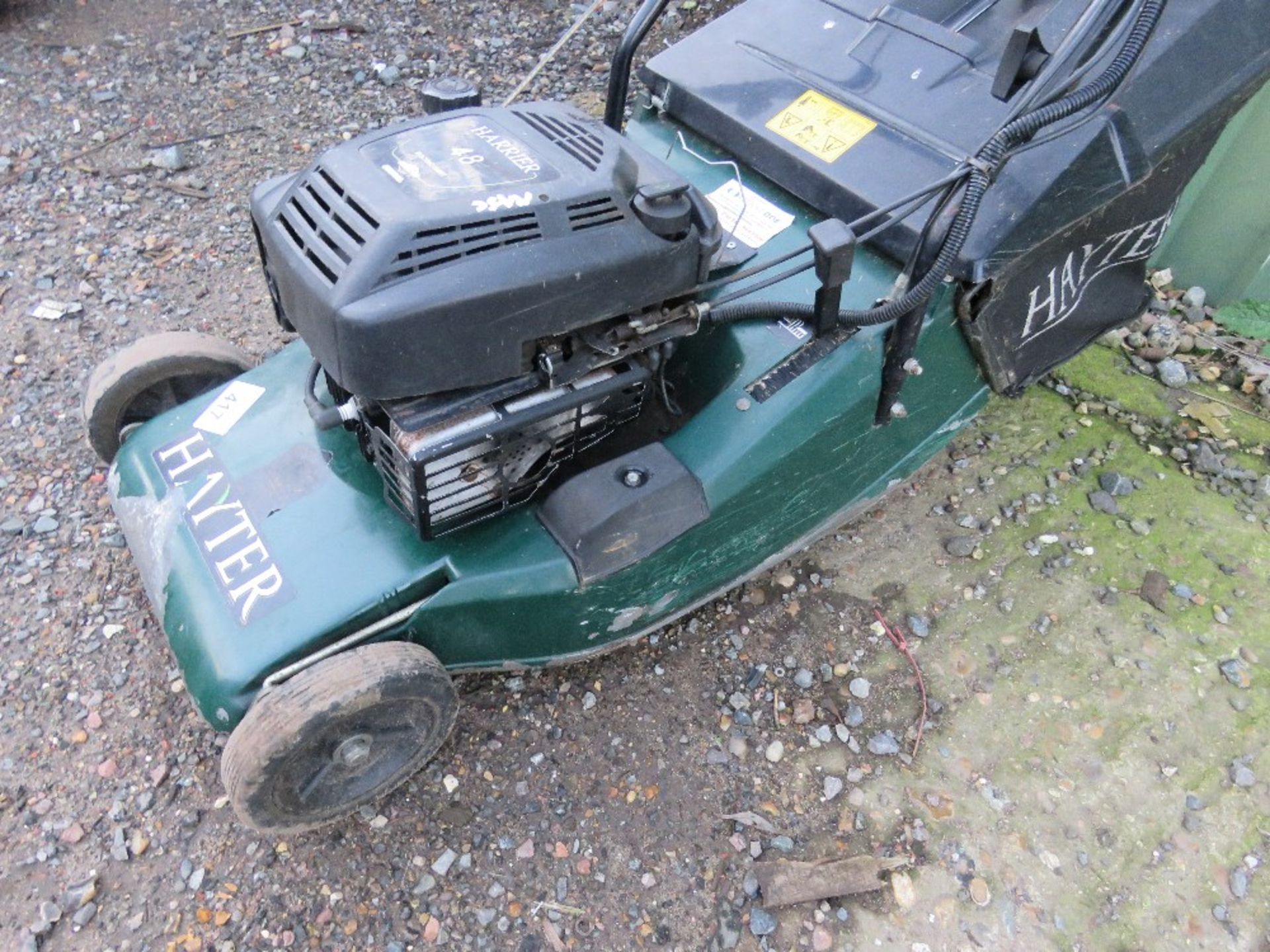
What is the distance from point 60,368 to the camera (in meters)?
2.44

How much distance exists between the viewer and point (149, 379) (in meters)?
1.88

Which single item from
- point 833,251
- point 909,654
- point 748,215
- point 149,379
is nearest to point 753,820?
point 909,654

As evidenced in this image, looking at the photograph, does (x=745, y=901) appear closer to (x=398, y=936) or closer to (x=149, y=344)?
(x=398, y=936)

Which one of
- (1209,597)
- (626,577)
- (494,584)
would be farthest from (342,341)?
(1209,597)

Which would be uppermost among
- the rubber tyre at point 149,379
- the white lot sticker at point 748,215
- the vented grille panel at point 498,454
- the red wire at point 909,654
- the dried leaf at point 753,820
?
the white lot sticker at point 748,215

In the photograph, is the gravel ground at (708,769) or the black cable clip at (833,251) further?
the gravel ground at (708,769)

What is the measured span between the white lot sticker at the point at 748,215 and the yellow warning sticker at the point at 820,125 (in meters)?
0.12

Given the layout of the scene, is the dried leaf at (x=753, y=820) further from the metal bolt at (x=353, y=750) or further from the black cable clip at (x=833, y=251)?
the black cable clip at (x=833, y=251)

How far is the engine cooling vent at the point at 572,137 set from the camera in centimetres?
143

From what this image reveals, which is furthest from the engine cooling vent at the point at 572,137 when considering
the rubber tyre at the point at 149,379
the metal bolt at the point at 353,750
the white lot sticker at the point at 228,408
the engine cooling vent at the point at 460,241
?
the metal bolt at the point at 353,750

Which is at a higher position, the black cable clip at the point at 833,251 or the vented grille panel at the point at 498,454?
the black cable clip at the point at 833,251

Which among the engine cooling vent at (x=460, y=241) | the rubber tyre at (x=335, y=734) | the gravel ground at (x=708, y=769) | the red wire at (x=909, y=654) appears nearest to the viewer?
the engine cooling vent at (x=460, y=241)

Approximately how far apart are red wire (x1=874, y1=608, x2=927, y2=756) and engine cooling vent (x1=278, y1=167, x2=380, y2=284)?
1.24 metres

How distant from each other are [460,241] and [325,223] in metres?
0.18
